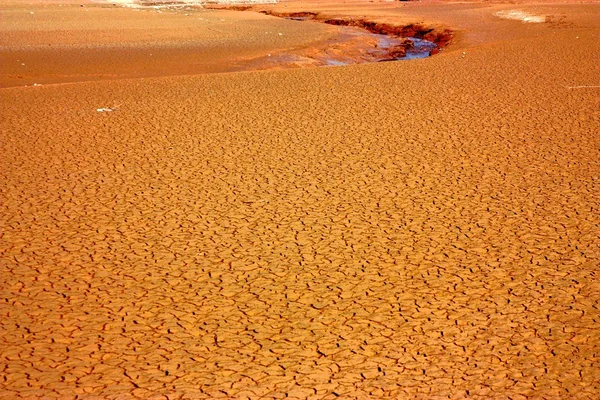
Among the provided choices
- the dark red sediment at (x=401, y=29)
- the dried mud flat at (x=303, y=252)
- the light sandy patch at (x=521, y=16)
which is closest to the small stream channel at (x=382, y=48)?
the dark red sediment at (x=401, y=29)

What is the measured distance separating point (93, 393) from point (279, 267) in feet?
4.84

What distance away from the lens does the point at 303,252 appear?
13.9ft

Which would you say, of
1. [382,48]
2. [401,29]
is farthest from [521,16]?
[382,48]

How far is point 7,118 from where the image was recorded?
8023 mm

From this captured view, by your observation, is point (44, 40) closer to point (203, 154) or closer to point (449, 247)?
point (203, 154)

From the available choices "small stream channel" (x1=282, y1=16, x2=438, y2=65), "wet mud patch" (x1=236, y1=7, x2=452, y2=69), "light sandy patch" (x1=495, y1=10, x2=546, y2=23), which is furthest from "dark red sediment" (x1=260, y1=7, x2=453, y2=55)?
"light sandy patch" (x1=495, y1=10, x2=546, y2=23)

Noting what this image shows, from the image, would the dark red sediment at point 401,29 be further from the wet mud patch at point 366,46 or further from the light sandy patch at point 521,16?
the light sandy patch at point 521,16

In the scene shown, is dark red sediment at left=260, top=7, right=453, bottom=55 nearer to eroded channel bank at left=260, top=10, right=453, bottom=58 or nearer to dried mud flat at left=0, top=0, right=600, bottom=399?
eroded channel bank at left=260, top=10, right=453, bottom=58

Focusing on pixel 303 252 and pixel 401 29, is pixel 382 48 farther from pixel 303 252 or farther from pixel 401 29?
pixel 303 252

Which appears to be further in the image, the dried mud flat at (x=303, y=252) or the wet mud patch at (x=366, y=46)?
the wet mud patch at (x=366, y=46)

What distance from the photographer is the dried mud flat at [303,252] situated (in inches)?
120

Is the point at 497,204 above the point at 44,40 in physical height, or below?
below

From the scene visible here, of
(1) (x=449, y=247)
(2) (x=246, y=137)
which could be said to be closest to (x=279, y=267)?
(1) (x=449, y=247)

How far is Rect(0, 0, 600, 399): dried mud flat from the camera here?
304 cm
